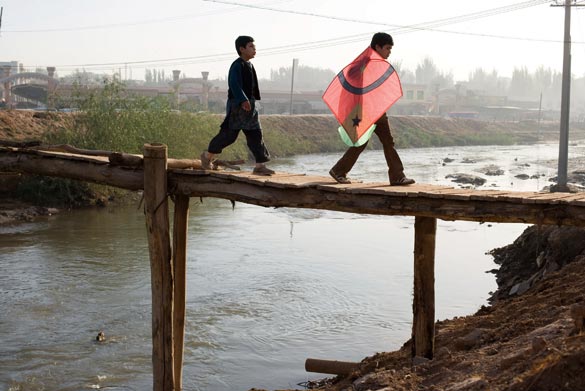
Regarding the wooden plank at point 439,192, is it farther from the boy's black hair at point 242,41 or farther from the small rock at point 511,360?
the boy's black hair at point 242,41

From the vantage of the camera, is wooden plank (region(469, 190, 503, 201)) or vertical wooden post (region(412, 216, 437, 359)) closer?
wooden plank (region(469, 190, 503, 201))

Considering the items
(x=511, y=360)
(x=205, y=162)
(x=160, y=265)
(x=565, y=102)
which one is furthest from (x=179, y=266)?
(x=565, y=102)

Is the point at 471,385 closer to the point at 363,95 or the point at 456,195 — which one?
the point at 456,195

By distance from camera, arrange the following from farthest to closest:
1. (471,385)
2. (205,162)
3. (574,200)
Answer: (205,162) < (574,200) < (471,385)

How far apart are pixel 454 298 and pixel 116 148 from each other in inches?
514

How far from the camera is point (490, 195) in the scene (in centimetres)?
642

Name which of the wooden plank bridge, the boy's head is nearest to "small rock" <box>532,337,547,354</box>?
the wooden plank bridge

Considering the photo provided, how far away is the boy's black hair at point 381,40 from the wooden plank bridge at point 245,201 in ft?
4.09

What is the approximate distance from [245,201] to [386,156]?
135cm

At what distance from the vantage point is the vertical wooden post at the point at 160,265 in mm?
7348

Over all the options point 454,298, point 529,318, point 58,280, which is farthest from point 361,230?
point 529,318

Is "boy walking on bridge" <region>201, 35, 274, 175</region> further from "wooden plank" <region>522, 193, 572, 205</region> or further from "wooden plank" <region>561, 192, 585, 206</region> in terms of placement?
"wooden plank" <region>561, 192, 585, 206</region>

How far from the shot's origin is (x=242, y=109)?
7602mm

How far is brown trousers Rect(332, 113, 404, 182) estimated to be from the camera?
734 cm
